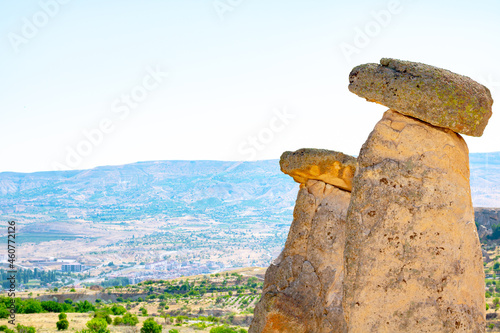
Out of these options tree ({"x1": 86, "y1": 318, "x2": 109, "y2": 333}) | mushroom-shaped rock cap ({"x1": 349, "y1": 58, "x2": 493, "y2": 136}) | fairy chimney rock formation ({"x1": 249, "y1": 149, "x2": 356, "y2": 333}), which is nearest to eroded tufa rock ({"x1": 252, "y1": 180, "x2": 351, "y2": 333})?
fairy chimney rock formation ({"x1": 249, "y1": 149, "x2": 356, "y2": 333})

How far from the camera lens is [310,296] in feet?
32.3

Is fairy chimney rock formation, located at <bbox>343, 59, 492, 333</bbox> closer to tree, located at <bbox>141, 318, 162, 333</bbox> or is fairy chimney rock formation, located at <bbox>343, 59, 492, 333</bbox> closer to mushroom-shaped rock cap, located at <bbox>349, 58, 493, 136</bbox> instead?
mushroom-shaped rock cap, located at <bbox>349, 58, 493, 136</bbox>

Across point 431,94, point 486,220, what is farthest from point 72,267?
point 431,94

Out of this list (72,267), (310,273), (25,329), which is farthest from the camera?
(72,267)

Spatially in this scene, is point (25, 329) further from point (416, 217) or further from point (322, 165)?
point (416, 217)

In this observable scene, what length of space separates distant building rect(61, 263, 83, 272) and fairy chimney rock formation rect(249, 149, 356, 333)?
125389 millimetres

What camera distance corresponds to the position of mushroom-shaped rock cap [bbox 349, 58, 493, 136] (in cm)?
554

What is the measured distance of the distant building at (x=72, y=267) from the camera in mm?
127881

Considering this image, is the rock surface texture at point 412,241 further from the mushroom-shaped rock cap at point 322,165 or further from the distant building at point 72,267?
the distant building at point 72,267

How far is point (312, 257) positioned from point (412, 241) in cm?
459

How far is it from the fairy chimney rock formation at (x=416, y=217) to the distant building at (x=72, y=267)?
130 m

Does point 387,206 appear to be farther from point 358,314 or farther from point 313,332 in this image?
point 313,332

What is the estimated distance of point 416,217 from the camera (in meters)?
5.62

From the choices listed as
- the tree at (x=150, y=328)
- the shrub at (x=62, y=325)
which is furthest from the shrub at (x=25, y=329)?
the tree at (x=150, y=328)
